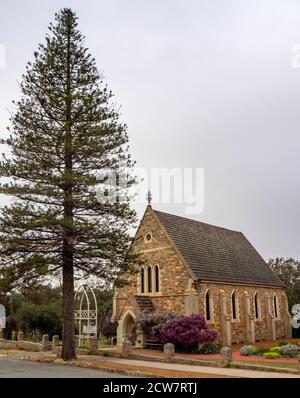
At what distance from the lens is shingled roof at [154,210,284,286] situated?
31.7 meters

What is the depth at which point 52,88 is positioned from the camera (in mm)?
23516

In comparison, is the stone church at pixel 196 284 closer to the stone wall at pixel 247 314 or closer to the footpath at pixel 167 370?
the stone wall at pixel 247 314

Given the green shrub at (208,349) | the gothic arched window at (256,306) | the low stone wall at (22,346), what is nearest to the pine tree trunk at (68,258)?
the green shrub at (208,349)

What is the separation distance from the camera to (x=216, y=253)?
35469mm

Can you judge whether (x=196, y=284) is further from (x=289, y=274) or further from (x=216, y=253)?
(x=289, y=274)

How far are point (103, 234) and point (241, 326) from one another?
1578 cm

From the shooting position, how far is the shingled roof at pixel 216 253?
104 ft

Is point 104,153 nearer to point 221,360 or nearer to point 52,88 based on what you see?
point 52,88

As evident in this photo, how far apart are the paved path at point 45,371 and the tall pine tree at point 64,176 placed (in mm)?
2355

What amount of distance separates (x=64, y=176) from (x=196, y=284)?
12167mm

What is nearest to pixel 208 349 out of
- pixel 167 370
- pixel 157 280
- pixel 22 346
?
pixel 157 280

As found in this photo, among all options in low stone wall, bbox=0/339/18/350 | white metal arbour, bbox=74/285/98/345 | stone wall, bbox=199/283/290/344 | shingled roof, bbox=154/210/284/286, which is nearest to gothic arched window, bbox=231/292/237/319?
stone wall, bbox=199/283/290/344

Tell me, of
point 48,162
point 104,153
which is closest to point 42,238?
point 48,162

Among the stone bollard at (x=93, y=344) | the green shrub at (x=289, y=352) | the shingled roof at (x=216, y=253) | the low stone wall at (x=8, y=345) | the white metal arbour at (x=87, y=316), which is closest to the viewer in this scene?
the green shrub at (x=289, y=352)
